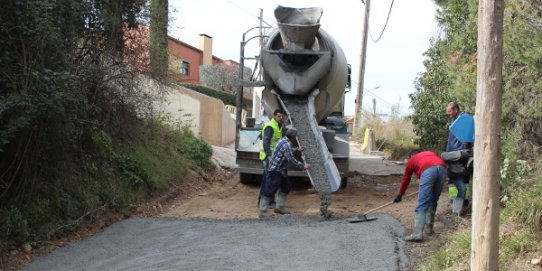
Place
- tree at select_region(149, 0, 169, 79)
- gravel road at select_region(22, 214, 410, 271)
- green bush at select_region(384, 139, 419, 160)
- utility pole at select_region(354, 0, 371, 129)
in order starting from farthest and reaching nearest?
utility pole at select_region(354, 0, 371, 129) < green bush at select_region(384, 139, 419, 160) < tree at select_region(149, 0, 169, 79) < gravel road at select_region(22, 214, 410, 271)

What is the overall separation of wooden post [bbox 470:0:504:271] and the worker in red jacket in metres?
2.44

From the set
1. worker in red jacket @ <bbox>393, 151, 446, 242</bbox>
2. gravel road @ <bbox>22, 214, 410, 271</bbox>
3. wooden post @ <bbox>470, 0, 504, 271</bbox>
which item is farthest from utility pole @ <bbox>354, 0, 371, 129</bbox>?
wooden post @ <bbox>470, 0, 504, 271</bbox>

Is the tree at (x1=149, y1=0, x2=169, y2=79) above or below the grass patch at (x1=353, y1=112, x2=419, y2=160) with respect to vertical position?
above

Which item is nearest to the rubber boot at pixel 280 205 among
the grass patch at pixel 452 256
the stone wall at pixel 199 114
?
the grass patch at pixel 452 256

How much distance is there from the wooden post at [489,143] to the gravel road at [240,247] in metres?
1.44

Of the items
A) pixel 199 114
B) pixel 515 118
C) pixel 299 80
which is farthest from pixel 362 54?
pixel 515 118

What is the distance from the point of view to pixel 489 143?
495 centimetres

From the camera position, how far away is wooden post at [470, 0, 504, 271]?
492cm

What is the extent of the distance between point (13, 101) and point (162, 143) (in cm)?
693

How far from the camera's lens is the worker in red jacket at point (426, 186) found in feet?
24.4

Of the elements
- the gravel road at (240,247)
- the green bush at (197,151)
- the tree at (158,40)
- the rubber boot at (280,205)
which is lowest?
the gravel road at (240,247)

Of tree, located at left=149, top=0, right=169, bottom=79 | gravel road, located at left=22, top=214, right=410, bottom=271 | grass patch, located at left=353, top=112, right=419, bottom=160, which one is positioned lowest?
gravel road, located at left=22, top=214, right=410, bottom=271

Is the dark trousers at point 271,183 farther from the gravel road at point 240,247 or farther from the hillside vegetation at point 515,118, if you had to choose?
the hillside vegetation at point 515,118

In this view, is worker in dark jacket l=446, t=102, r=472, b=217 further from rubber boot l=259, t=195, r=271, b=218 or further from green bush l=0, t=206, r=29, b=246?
green bush l=0, t=206, r=29, b=246
